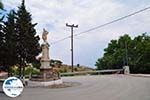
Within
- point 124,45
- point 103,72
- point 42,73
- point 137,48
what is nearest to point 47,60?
point 42,73

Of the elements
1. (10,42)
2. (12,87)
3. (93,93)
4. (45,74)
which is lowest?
(93,93)

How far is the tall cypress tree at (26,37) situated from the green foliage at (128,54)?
59.0 feet

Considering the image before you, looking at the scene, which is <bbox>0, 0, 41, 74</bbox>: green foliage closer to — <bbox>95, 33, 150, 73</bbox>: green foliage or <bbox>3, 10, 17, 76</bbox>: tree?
<bbox>3, 10, 17, 76</bbox>: tree

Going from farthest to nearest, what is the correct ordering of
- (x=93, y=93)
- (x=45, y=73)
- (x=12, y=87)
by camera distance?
(x=45, y=73)
(x=93, y=93)
(x=12, y=87)

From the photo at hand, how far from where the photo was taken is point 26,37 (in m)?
40.4

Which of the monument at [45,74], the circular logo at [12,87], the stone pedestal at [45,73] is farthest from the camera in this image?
the stone pedestal at [45,73]

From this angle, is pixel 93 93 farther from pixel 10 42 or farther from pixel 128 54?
pixel 128 54

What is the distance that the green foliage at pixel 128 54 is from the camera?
175ft

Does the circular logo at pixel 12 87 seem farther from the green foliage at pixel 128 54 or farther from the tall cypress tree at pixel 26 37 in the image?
the green foliage at pixel 128 54

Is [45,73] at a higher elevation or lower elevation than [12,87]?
higher

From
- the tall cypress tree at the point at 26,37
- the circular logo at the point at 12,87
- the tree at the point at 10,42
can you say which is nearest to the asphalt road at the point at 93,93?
the circular logo at the point at 12,87

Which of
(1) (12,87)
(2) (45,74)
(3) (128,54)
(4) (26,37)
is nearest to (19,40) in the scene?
(4) (26,37)

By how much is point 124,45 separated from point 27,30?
90.5 feet

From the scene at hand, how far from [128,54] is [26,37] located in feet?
78.2
